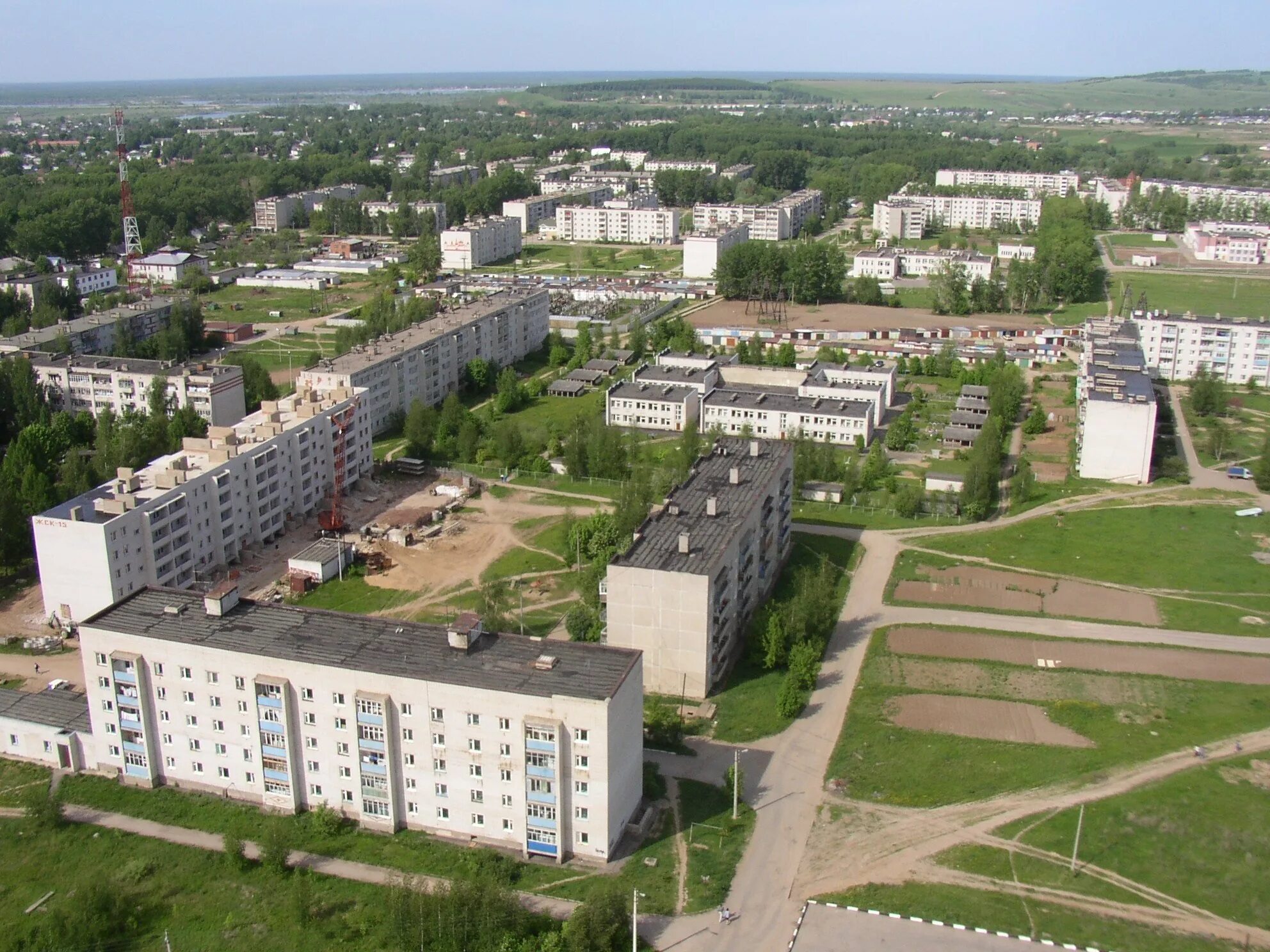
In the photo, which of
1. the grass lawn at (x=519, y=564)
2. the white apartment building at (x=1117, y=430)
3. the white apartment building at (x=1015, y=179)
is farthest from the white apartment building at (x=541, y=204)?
the grass lawn at (x=519, y=564)

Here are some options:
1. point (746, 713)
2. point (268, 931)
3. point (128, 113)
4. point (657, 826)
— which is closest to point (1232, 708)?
point (746, 713)

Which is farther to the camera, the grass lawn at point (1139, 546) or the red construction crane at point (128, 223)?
the red construction crane at point (128, 223)

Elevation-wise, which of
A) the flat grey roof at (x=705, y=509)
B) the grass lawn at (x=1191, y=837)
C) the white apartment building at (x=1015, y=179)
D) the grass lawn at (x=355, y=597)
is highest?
the white apartment building at (x=1015, y=179)

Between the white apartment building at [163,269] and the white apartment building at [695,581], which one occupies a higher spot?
the white apartment building at [163,269]

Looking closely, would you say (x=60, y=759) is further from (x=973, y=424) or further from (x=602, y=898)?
(x=973, y=424)

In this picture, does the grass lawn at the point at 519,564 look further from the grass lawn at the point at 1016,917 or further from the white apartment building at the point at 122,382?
the white apartment building at the point at 122,382

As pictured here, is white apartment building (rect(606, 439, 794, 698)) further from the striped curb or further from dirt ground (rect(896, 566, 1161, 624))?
the striped curb

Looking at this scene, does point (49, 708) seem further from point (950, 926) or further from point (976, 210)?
point (976, 210)

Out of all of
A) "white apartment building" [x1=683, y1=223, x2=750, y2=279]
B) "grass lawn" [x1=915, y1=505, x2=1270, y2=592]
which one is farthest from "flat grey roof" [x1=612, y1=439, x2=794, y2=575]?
"white apartment building" [x1=683, y1=223, x2=750, y2=279]
